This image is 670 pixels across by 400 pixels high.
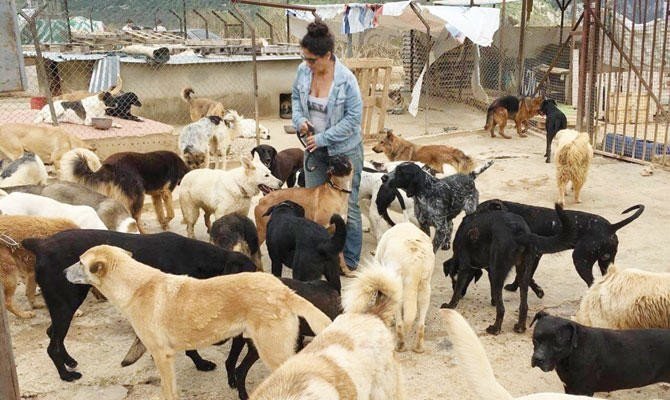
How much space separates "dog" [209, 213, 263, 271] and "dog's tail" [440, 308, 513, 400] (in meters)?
2.87

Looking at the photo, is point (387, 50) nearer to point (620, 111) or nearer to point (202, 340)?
point (620, 111)

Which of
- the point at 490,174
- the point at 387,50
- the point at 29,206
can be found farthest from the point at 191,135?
the point at 387,50

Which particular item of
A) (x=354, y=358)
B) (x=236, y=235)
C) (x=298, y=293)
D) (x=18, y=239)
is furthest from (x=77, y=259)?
(x=354, y=358)

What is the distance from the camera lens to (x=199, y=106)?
1412 cm

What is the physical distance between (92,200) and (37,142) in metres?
3.77

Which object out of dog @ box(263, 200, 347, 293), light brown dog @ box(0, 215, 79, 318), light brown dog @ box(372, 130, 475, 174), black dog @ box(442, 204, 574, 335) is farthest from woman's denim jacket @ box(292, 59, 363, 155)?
light brown dog @ box(372, 130, 475, 174)

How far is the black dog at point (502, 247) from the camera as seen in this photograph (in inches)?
195

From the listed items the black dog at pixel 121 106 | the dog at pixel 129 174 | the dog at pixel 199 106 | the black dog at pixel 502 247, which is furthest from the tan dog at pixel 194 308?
the dog at pixel 199 106

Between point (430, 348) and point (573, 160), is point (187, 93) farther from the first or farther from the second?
point (430, 348)

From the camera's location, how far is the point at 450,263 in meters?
5.57

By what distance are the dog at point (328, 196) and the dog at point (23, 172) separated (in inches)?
119

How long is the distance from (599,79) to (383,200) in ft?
24.6

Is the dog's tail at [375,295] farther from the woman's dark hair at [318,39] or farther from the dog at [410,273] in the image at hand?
the woman's dark hair at [318,39]

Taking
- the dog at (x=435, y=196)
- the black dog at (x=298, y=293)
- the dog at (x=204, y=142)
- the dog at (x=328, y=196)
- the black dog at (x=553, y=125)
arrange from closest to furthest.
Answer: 1. the black dog at (x=298, y=293)
2. the dog at (x=328, y=196)
3. the dog at (x=435, y=196)
4. the dog at (x=204, y=142)
5. the black dog at (x=553, y=125)
